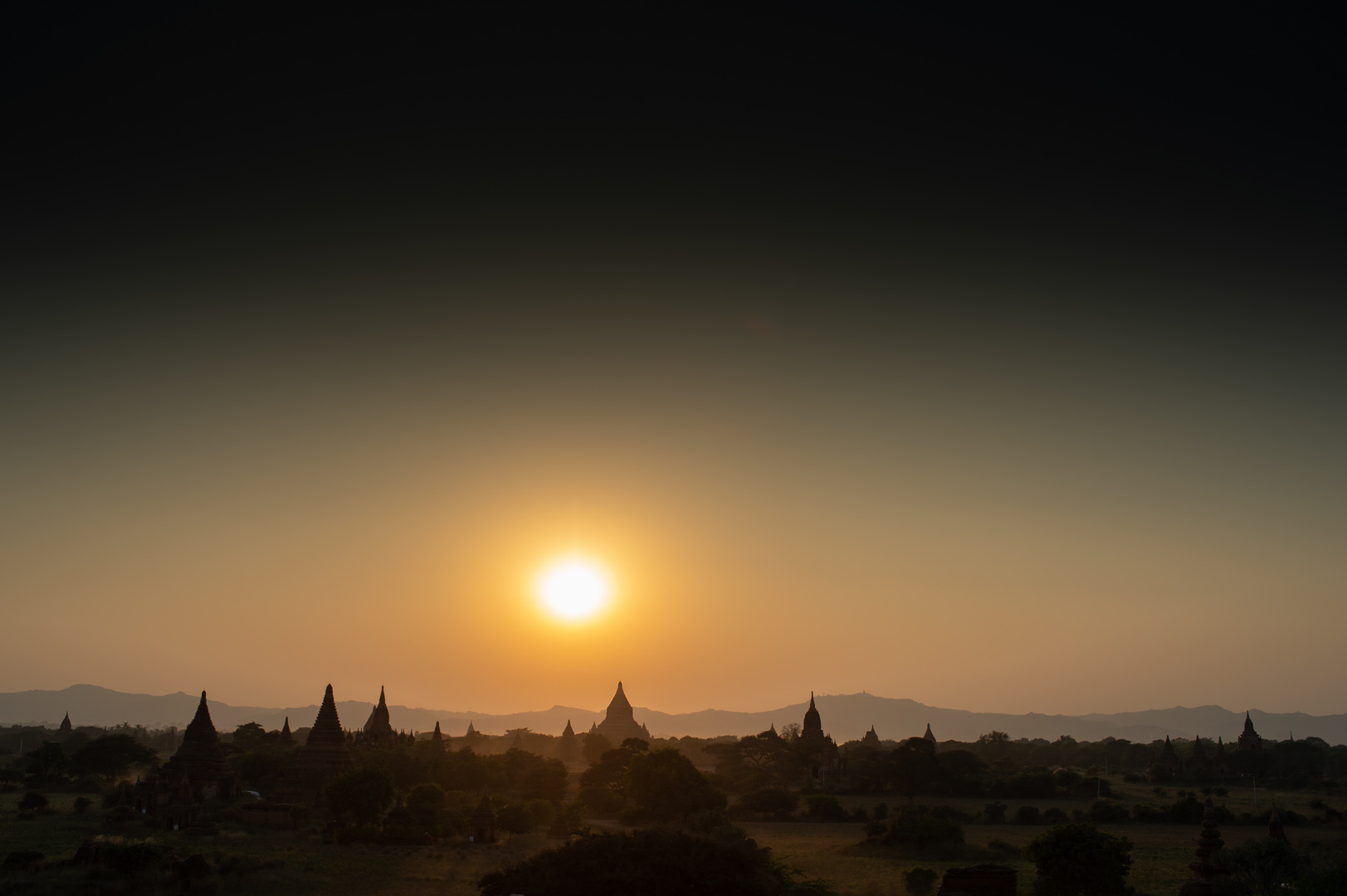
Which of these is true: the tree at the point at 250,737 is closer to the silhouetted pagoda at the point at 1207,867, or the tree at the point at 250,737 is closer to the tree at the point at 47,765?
the tree at the point at 47,765

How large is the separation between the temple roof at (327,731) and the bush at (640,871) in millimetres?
34090

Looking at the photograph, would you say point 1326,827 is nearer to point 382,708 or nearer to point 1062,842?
point 1062,842

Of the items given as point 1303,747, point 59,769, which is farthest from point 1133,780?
point 59,769

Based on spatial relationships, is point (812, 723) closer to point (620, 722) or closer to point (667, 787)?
point (620, 722)

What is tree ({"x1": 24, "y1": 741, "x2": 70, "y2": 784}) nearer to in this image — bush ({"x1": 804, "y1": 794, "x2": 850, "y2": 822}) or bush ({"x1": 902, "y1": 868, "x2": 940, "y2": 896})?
bush ({"x1": 804, "y1": 794, "x2": 850, "y2": 822})

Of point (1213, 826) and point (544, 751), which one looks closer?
point (1213, 826)

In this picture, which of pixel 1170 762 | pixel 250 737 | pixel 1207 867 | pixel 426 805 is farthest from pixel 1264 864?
pixel 250 737

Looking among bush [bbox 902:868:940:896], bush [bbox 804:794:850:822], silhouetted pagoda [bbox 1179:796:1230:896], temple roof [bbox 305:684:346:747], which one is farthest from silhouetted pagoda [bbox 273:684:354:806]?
silhouetted pagoda [bbox 1179:796:1230:896]

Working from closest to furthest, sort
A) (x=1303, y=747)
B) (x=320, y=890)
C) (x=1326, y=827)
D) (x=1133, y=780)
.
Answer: (x=320, y=890) → (x=1326, y=827) → (x=1133, y=780) → (x=1303, y=747)

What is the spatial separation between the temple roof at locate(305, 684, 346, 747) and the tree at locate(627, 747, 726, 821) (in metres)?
18.7

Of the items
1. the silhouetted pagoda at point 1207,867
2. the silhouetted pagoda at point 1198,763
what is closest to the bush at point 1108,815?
the silhouetted pagoda at point 1207,867

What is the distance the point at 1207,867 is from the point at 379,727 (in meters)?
73.3

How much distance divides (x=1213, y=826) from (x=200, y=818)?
42551 mm

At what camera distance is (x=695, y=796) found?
183 ft
